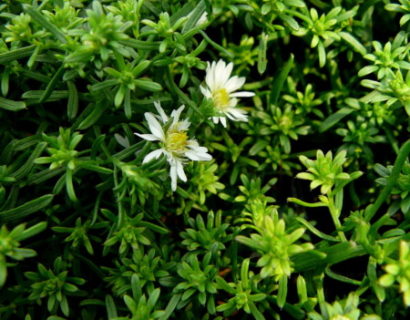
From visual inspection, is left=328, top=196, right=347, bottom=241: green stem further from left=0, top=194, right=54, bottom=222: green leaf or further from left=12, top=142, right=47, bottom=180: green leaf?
left=12, top=142, right=47, bottom=180: green leaf

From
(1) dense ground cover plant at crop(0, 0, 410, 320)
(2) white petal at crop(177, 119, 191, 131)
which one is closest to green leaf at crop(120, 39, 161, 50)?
(1) dense ground cover plant at crop(0, 0, 410, 320)

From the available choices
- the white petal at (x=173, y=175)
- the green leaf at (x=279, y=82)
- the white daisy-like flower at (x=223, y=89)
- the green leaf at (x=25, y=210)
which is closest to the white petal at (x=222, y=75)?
the white daisy-like flower at (x=223, y=89)

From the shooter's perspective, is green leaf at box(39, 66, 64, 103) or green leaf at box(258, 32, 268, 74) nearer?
green leaf at box(39, 66, 64, 103)

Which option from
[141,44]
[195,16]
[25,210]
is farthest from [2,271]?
[195,16]

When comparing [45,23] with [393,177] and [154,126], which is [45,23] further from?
[393,177]

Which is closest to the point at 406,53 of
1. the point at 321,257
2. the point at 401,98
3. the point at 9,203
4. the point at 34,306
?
the point at 401,98

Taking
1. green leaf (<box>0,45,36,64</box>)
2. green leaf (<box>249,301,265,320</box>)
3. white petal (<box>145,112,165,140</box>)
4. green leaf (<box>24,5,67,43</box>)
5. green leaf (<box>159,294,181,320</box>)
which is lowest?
green leaf (<box>159,294,181,320</box>)
